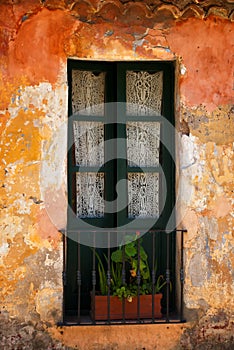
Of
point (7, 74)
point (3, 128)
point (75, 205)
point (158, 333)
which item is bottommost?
point (158, 333)

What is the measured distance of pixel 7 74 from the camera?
667 cm

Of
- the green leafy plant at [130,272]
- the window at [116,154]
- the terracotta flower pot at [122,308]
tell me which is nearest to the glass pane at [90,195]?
the window at [116,154]

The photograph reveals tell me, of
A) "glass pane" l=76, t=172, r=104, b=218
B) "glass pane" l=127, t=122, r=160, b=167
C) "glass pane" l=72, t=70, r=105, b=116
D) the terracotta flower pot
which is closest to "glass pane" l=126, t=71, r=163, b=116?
"glass pane" l=127, t=122, r=160, b=167

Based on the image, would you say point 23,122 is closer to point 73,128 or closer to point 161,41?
point 73,128

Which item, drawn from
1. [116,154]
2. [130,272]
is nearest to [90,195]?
[116,154]

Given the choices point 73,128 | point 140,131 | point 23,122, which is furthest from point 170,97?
point 23,122

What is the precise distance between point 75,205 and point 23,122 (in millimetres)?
951

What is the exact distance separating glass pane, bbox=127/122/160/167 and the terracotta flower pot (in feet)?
4.15

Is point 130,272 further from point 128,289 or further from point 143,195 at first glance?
point 143,195

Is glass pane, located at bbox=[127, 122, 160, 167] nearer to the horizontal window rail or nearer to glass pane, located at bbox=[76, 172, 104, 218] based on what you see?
glass pane, located at bbox=[76, 172, 104, 218]

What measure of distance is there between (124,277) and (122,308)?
0.90 ft

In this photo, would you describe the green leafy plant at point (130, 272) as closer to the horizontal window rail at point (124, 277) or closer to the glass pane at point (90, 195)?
the horizontal window rail at point (124, 277)

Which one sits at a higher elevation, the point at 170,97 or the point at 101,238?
the point at 170,97

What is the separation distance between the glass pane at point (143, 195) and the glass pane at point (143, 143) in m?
0.13
